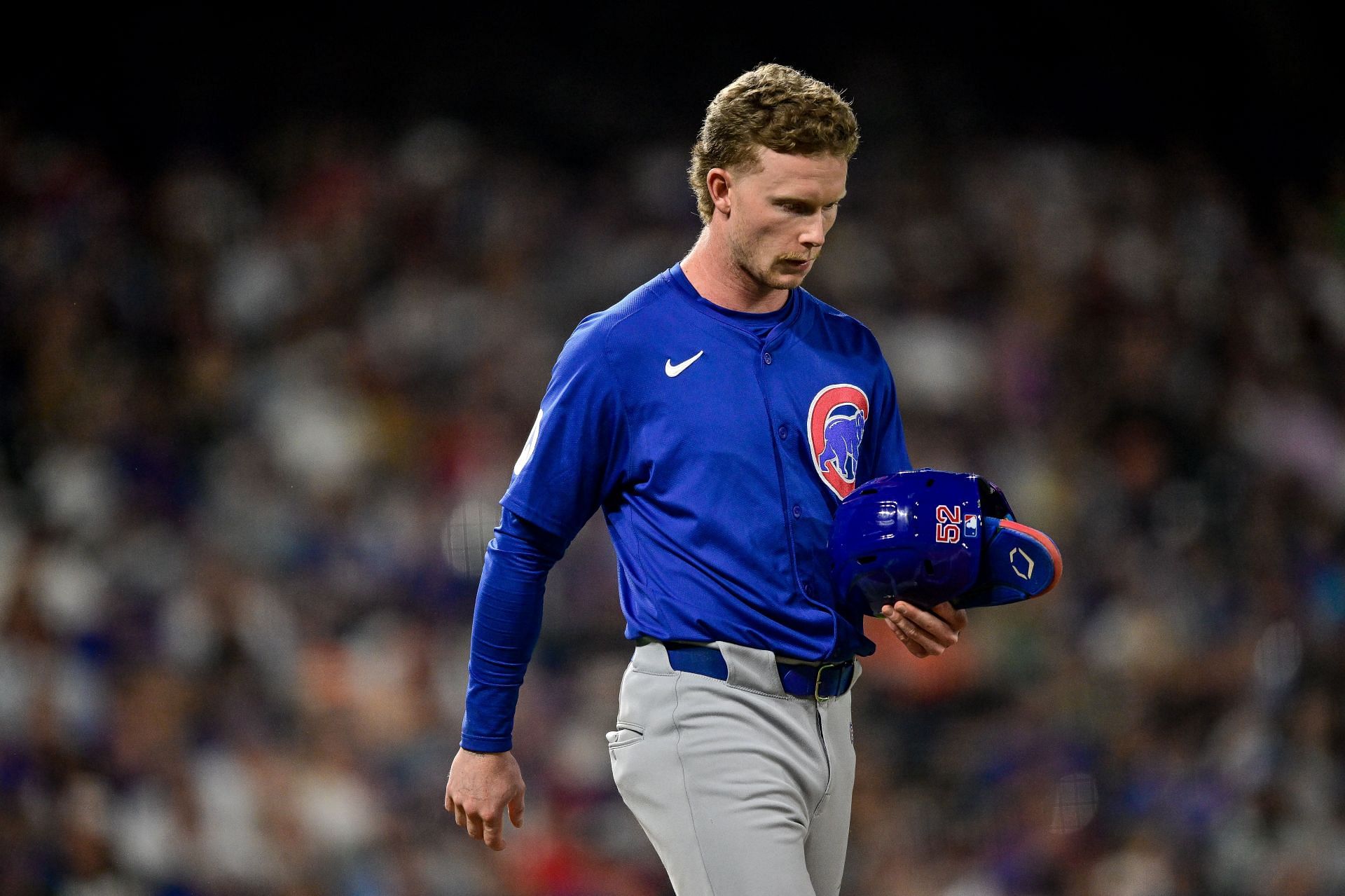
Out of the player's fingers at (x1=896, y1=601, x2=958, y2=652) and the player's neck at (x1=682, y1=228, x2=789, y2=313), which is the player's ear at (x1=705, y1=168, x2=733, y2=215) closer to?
the player's neck at (x1=682, y1=228, x2=789, y2=313)

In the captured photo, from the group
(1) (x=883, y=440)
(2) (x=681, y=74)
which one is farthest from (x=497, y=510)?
(1) (x=883, y=440)

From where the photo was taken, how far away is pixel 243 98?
7672mm

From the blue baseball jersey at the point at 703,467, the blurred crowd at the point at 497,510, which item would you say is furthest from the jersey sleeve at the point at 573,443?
the blurred crowd at the point at 497,510

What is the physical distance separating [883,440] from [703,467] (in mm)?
450

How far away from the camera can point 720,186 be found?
2.53 meters

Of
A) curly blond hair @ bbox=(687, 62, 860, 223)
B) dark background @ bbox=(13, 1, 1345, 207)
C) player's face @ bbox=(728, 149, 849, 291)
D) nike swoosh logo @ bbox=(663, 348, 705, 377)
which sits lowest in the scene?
nike swoosh logo @ bbox=(663, 348, 705, 377)

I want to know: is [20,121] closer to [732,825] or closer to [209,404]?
[209,404]

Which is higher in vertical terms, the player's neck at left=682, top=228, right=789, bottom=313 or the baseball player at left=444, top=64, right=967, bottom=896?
the player's neck at left=682, top=228, right=789, bottom=313

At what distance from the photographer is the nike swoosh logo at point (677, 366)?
248 cm

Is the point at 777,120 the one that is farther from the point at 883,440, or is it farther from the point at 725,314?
the point at 883,440

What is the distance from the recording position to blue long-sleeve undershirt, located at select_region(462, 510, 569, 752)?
99.0 inches

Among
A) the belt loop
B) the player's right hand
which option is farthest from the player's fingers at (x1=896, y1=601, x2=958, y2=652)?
the player's right hand

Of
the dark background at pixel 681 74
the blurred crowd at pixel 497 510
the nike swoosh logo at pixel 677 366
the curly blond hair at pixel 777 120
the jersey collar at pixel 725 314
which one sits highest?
the dark background at pixel 681 74

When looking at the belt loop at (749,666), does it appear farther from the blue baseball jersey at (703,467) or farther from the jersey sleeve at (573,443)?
the jersey sleeve at (573,443)
